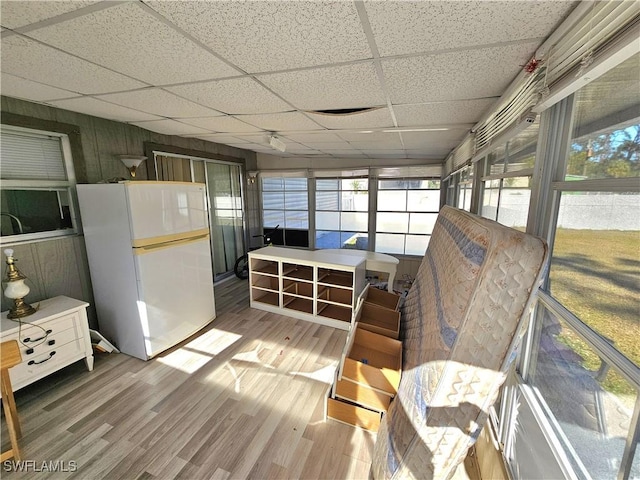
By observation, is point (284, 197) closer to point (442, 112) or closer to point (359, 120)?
point (359, 120)

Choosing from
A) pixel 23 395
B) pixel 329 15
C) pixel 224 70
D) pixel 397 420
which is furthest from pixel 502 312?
pixel 23 395

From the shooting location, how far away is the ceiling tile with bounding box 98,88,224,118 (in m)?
1.83

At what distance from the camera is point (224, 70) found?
1.39 m

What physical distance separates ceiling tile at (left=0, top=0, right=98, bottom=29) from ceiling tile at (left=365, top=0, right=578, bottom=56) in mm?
1033

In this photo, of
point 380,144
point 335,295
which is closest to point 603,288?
point 335,295

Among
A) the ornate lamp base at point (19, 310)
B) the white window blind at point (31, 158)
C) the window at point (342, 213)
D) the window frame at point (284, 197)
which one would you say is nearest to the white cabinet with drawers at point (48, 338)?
the ornate lamp base at point (19, 310)

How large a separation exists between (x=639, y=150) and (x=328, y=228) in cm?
487

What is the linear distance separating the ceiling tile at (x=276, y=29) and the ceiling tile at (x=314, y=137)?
67.7 inches

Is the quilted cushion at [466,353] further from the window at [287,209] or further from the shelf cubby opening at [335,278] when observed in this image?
the window at [287,209]

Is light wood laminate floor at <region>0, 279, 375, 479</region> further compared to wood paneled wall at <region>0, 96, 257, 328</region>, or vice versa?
wood paneled wall at <region>0, 96, 257, 328</region>

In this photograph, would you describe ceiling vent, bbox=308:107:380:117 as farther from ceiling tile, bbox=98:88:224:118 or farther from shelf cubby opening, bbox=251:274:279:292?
shelf cubby opening, bbox=251:274:279:292

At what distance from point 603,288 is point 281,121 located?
8.02 feet

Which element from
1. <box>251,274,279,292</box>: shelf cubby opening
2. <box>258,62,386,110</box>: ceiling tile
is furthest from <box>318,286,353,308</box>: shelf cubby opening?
<box>258,62,386,110</box>: ceiling tile

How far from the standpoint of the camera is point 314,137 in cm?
314
